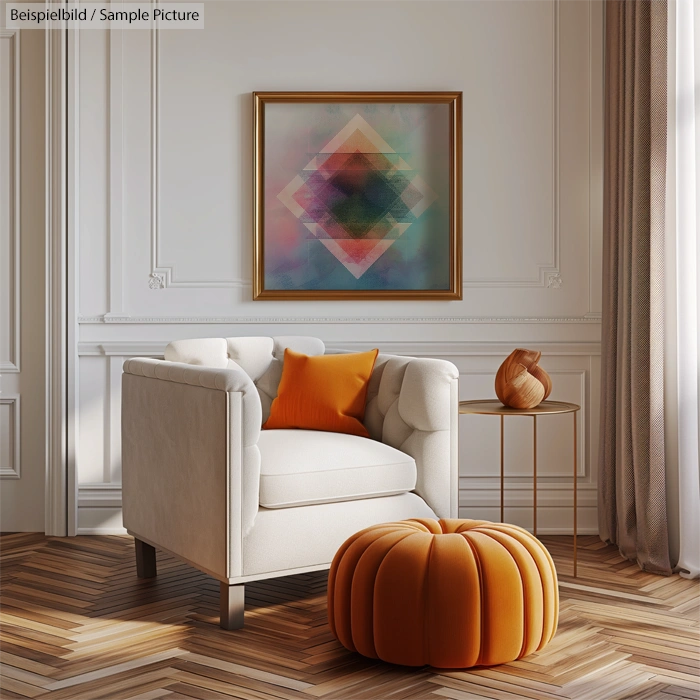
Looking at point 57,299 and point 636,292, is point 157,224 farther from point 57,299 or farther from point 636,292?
point 636,292

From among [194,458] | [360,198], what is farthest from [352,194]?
[194,458]

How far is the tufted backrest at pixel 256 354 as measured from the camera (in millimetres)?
2986

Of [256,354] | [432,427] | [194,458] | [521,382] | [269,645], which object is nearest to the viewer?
[269,645]

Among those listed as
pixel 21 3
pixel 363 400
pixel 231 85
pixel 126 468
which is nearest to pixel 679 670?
pixel 363 400

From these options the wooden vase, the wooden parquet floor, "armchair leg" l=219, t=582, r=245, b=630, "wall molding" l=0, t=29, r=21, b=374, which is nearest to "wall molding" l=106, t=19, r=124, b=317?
"wall molding" l=0, t=29, r=21, b=374

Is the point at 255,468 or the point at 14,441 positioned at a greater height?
the point at 255,468

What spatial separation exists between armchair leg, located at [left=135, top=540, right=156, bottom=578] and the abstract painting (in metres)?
1.17

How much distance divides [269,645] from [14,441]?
1875 millimetres

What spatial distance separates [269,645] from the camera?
2.30m

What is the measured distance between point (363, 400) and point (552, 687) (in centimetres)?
122

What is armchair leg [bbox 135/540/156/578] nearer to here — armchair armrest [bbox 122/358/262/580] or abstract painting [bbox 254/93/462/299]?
armchair armrest [bbox 122/358/262/580]

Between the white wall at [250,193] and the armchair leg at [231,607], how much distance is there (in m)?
1.35

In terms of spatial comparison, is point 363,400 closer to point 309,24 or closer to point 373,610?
point 373,610

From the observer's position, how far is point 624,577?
300 cm
